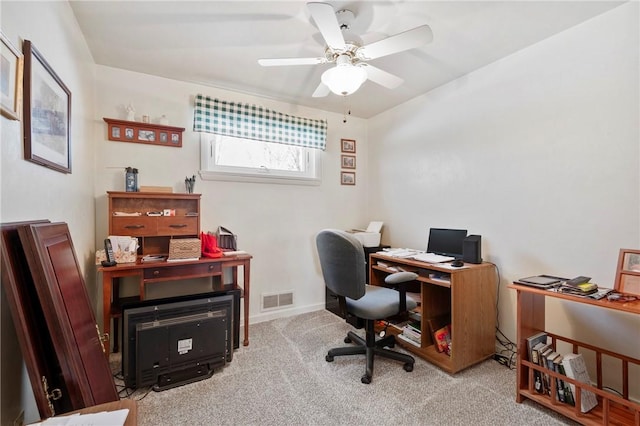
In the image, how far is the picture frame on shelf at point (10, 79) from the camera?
94cm

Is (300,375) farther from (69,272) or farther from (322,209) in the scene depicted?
(322,209)

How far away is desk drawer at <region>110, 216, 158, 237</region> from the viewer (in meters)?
2.18

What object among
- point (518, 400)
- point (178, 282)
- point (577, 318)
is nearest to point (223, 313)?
point (178, 282)

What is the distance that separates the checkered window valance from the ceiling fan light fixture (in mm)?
1319

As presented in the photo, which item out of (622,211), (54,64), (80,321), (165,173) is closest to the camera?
(80,321)

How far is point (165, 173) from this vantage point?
8.41 ft

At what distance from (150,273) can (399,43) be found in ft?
7.26

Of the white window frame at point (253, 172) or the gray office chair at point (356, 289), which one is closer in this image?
the gray office chair at point (356, 289)

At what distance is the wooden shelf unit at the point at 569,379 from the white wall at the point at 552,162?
0.43ft

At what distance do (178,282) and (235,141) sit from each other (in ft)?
4.84

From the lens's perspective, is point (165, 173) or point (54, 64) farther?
point (165, 173)

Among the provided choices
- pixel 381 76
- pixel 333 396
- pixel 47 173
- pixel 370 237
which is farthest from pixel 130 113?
pixel 333 396

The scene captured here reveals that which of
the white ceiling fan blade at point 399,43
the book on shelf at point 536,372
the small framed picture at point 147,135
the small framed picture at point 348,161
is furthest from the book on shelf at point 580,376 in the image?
the small framed picture at point 147,135

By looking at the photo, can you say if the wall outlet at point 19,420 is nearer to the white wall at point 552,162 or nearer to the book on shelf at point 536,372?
the book on shelf at point 536,372
